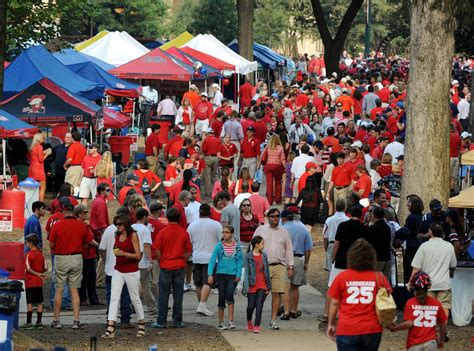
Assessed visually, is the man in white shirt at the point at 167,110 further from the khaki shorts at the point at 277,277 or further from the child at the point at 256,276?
the child at the point at 256,276

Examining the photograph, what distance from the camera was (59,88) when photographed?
26.8m

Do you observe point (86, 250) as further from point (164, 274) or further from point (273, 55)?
point (273, 55)

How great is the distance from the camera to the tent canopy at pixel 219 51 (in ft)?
144

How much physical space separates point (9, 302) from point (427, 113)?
10.5m

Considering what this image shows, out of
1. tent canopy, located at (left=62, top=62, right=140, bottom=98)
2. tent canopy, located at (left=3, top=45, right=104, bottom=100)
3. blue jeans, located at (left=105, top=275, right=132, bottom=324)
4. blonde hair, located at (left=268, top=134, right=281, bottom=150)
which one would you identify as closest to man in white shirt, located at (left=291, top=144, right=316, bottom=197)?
blonde hair, located at (left=268, top=134, right=281, bottom=150)

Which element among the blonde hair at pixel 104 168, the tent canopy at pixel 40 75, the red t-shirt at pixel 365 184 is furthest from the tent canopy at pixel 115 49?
the red t-shirt at pixel 365 184

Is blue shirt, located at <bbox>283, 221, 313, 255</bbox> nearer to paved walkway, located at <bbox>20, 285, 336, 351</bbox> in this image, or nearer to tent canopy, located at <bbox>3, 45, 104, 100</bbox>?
paved walkway, located at <bbox>20, 285, 336, 351</bbox>

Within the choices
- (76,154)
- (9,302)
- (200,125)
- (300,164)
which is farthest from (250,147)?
(9,302)

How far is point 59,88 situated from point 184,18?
191ft

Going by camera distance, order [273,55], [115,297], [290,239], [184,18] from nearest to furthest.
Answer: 1. [115,297]
2. [290,239]
3. [273,55]
4. [184,18]

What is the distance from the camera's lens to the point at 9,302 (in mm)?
13328

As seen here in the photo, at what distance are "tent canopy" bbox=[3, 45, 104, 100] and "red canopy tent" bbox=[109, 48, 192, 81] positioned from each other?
6.80 metres

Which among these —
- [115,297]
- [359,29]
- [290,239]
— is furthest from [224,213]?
[359,29]

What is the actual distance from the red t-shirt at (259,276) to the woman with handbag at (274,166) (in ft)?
31.5
